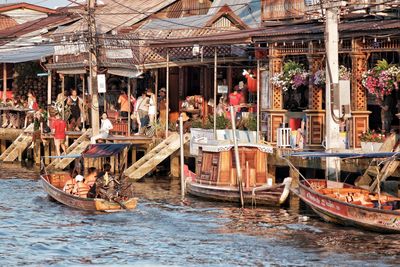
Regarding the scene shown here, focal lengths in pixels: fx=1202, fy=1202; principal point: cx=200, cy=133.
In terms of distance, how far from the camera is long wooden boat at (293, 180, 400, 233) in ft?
104

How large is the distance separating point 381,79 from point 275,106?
5.93 metres

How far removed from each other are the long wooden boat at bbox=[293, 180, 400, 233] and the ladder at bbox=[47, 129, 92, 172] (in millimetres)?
15066

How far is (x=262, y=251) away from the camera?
30.2 m

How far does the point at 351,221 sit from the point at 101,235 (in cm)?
690

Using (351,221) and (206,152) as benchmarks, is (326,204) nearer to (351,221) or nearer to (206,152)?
(351,221)

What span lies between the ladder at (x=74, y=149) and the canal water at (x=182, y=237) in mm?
8692

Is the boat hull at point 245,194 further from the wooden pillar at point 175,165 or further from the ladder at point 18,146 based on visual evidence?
the ladder at point 18,146

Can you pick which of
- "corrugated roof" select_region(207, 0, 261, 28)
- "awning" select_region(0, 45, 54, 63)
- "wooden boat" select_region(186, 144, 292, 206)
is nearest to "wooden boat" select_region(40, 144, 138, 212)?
"wooden boat" select_region(186, 144, 292, 206)

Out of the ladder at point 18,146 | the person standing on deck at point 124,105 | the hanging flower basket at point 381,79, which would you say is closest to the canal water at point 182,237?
the hanging flower basket at point 381,79

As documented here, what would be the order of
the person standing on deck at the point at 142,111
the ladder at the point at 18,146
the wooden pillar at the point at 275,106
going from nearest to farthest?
the wooden pillar at the point at 275,106
the person standing on deck at the point at 142,111
the ladder at the point at 18,146

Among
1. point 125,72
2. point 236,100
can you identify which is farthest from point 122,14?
point 236,100

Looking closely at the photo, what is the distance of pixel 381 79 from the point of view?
38.8 metres

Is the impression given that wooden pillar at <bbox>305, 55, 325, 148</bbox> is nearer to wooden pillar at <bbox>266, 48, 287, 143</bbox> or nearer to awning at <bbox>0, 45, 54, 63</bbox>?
wooden pillar at <bbox>266, 48, 287, 143</bbox>

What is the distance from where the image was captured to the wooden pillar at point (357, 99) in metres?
40.0
